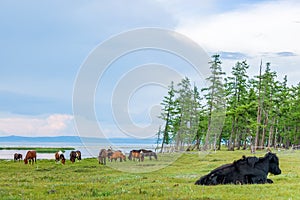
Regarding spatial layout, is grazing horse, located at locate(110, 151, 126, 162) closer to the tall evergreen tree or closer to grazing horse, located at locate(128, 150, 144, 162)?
grazing horse, located at locate(128, 150, 144, 162)

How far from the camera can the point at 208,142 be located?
88.5 metres

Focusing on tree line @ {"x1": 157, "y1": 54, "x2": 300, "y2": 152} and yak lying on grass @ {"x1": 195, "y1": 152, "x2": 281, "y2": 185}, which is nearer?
yak lying on grass @ {"x1": 195, "y1": 152, "x2": 281, "y2": 185}

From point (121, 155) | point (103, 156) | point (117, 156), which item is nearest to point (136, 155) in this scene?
point (121, 155)

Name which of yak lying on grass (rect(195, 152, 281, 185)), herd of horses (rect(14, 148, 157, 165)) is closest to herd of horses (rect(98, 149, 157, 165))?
herd of horses (rect(14, 148, 157, 165))

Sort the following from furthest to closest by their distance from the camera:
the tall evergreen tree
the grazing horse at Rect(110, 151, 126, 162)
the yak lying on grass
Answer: the tall evergreen tree, the grazing horse at Rect(110, 151, 126, 162), the yak lying on grass

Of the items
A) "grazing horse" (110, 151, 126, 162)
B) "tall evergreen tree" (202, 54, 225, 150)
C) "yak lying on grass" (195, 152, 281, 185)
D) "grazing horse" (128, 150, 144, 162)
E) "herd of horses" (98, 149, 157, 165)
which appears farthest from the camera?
"tall evergreen tree" (202, 54, 225, 150)

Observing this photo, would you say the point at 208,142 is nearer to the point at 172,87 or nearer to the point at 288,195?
the point at 172,87

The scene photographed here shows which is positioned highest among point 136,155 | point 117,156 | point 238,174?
point 238,174

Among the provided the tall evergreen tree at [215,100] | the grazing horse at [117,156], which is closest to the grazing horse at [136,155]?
the grazing horse at [117,156]

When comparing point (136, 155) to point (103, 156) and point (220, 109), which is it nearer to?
point (103, 156)

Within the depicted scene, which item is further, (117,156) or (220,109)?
(220,109)

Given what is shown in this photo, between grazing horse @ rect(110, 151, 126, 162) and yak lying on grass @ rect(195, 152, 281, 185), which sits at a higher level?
yak lying on grass @ rect(195, 152, 281, 185)

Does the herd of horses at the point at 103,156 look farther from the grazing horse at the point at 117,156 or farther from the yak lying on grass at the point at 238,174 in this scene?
the yak lying on grass at the point at 238,174

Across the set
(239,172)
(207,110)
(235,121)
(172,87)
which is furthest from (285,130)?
(239,172)
